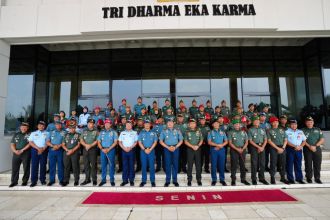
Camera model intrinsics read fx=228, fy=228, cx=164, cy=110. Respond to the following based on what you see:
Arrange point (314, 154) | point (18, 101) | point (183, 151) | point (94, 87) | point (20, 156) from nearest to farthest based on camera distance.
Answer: point (314, 154) < point (20, 156) < point (183, 151) < point (18, 101) < point (94, 87)

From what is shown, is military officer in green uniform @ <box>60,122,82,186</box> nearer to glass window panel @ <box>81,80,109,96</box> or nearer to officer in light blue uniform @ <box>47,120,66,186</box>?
officer in light blue uniform @ <box>47,120,66,186</box>

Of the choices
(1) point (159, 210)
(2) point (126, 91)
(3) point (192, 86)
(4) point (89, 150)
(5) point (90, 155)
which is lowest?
(1) point (159, 210)

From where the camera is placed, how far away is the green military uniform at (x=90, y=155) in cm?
602

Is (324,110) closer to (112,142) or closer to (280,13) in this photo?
(280,13)

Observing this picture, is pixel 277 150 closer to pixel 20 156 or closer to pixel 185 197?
pixel 185 197

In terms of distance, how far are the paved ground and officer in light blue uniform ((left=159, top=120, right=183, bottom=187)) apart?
139 cm

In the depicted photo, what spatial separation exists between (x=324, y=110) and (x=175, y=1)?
755cm

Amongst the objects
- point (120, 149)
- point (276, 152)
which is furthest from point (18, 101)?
point (276, 152)

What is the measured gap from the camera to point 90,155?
6023mm

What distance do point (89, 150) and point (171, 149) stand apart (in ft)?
7.13

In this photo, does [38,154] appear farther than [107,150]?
Yes

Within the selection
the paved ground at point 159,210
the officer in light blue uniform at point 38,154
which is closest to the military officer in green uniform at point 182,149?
the paved ground at point 159,210

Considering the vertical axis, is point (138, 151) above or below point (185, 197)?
above

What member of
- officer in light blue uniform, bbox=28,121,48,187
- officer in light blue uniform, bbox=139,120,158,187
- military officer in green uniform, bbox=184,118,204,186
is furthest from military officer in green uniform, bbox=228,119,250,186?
officer in light blue uniform, bbox=28,121,48,187
